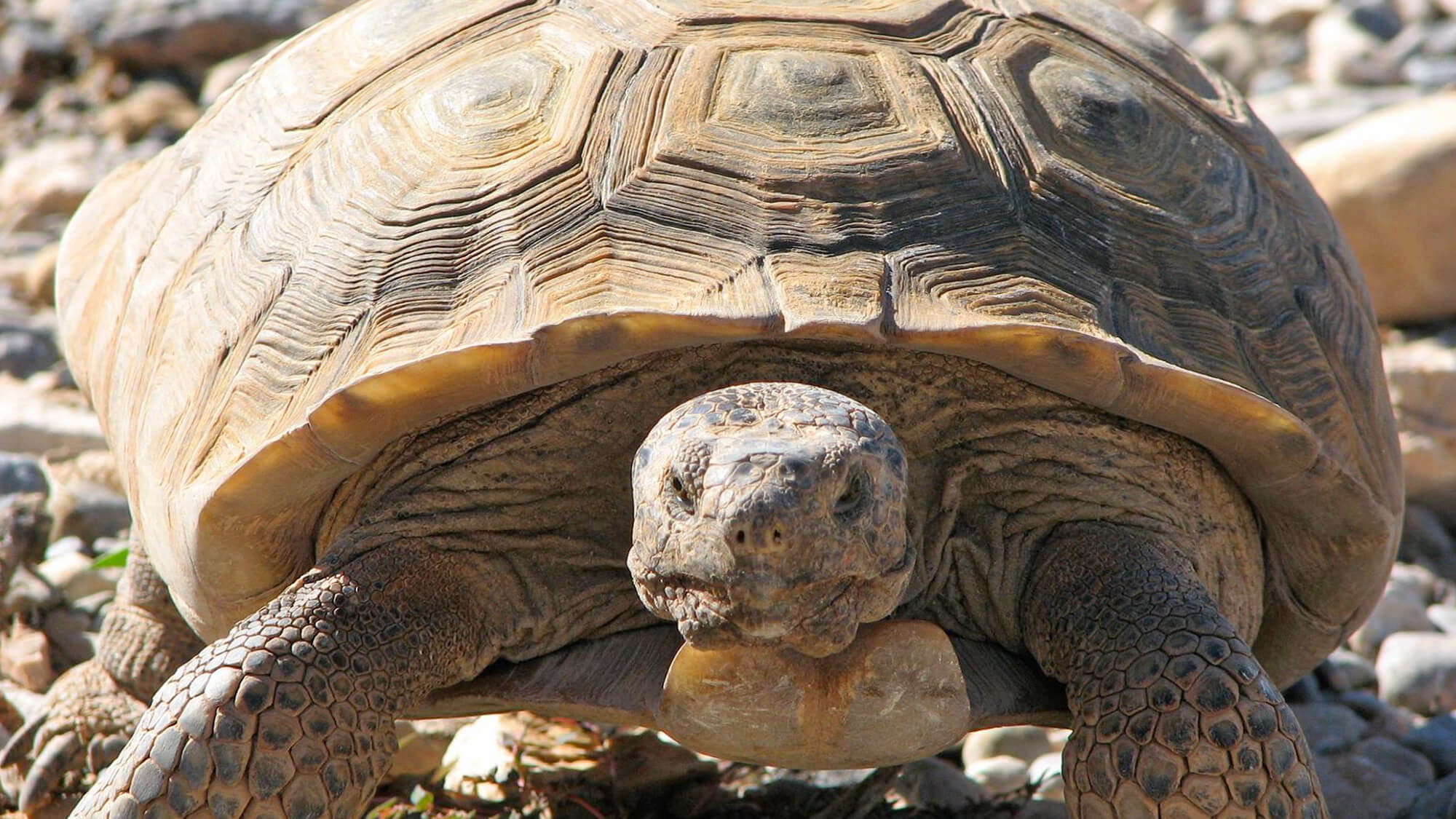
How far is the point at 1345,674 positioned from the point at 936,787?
5.01ft

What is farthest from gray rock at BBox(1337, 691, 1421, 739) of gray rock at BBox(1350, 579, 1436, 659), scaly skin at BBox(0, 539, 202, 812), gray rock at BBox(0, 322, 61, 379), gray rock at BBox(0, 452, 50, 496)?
gray rock at BBox(0, 322, 61, 379)

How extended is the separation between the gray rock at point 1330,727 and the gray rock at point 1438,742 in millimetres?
132

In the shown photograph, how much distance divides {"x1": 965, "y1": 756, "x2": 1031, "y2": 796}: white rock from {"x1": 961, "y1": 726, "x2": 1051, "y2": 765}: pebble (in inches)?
3.0

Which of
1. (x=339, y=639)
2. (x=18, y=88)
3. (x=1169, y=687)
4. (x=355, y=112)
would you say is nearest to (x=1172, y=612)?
(x=1169, y=687)

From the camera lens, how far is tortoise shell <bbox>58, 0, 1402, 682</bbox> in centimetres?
281

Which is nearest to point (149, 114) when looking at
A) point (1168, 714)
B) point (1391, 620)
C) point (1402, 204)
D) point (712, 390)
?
point (1402, 204)

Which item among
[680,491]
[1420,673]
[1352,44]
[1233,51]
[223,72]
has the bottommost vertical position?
[223,72]

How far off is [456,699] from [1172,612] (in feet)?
4.68

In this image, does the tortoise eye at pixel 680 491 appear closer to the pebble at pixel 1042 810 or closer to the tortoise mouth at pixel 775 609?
the tortoise mouth at pixel 775 609

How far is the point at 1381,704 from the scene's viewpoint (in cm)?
425

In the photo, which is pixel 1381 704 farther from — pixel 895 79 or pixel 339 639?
pixel 339 639

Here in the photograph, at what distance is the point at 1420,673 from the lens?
433 cm

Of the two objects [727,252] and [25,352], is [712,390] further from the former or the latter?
[25,352]

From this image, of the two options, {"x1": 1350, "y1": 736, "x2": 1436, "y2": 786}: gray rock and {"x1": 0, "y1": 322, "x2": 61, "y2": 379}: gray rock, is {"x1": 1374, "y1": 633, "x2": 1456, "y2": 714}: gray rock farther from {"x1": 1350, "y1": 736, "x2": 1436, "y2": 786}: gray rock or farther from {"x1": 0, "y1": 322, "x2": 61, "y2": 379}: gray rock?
{"x1": 0, "y1": 322, "x2": 61, "y2": 379}: gray rock
